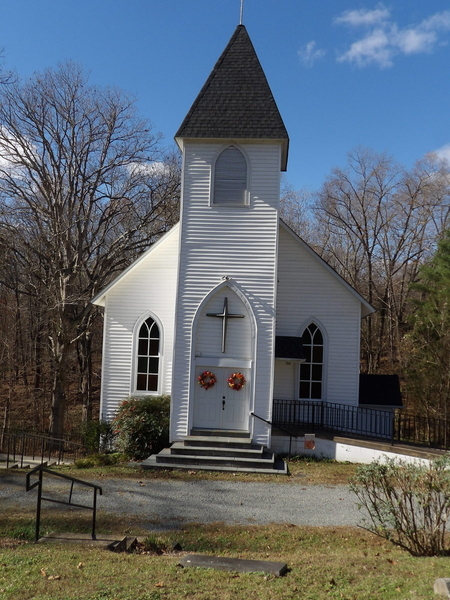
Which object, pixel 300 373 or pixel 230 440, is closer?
pixel 230 440

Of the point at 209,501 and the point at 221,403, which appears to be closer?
the point at 209,501

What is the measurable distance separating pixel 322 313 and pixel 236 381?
14.6 feet

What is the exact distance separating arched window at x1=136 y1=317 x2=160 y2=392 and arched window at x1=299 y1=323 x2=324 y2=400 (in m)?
4.75

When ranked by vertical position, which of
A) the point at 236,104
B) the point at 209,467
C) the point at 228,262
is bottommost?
the point at 209,467

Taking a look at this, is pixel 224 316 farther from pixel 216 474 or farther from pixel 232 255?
pixel 216 474

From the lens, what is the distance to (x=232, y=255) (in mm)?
15461

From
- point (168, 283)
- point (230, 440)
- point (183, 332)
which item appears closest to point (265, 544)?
point (230, 440)

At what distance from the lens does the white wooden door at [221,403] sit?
50.4ft

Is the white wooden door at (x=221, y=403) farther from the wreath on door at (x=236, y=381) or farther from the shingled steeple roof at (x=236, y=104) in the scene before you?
the shingled steeple roof at (x=236, y=104)

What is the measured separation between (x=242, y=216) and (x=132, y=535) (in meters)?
→ 9.25

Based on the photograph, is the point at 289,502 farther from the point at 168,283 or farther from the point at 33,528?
the point at 168,283

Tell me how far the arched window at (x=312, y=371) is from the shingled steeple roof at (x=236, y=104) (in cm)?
608

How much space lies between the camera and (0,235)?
920 inches

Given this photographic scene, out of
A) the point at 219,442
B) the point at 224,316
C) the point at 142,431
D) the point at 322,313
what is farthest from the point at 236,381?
the point at 322,313
